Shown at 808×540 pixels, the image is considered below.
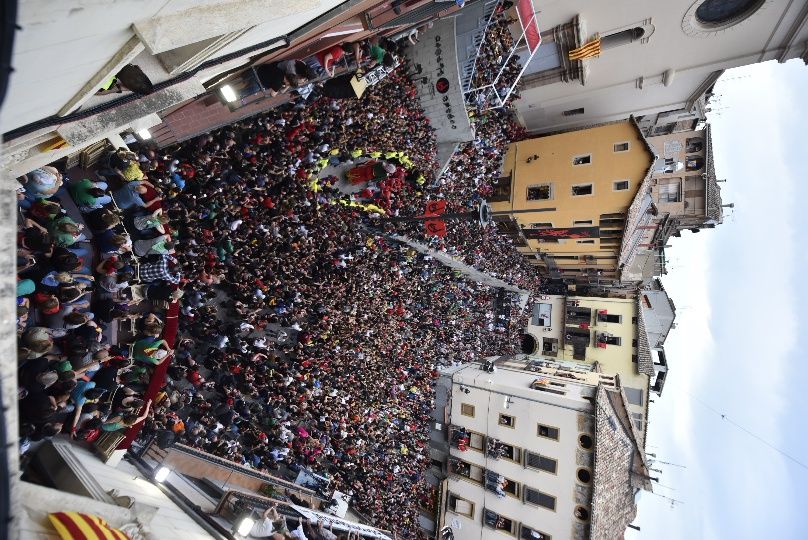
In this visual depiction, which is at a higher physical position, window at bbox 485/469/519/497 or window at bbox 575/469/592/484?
window at bbox 575/469/592/484

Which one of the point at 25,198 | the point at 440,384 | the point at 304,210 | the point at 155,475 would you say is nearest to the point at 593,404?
the point at 440,384

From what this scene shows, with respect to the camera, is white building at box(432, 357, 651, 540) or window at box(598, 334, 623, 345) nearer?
white building at box(432, 357, 651, 540)

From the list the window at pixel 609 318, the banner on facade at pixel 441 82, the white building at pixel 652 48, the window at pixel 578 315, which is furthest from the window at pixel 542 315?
the banner on facade at pixel 441 82

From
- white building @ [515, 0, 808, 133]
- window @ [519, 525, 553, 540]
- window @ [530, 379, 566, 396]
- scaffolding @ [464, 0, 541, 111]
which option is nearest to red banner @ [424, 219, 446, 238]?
scaffolding @ [464, 0, 541, 111]

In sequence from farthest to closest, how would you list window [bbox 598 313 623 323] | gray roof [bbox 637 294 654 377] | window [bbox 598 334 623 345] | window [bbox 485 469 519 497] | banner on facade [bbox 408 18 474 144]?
window [bbox 598 313 623 323] < window [bbox 598 334 623 345] < gray roof [bbox 637 294 654 377] < window [bbox 485 469 519 497] < banner on facade [bbox 408 18 474 144]

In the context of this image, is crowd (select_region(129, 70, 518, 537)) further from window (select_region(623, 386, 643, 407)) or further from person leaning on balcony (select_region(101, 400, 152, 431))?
window (select_region(623, 386, 643, 407))

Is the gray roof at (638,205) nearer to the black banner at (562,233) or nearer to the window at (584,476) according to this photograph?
the black banner at (562,233)
